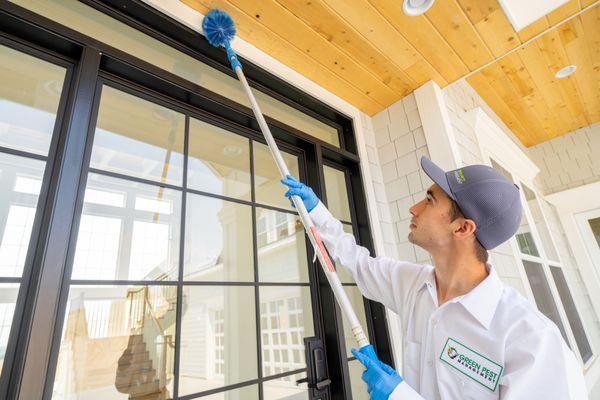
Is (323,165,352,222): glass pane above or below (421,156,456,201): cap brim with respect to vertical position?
above

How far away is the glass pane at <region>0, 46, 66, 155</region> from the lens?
3.32 ft

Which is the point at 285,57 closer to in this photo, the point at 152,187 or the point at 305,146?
the point at 305,146

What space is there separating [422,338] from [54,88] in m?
1.50

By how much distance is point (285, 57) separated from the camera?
1845mm

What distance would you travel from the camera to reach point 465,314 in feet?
3.03

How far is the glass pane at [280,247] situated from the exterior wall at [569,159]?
3876 mm

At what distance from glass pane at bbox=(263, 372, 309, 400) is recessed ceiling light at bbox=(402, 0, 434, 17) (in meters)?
1.87

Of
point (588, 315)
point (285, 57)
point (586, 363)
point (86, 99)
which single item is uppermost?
point (285, 57)

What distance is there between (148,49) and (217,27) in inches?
12.8

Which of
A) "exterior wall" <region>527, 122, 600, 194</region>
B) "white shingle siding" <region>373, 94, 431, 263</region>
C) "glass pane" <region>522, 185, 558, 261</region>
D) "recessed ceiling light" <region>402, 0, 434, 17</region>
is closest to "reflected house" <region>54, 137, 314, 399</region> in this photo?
"white shingle siding" <region>373, 94, 431, 263</region>

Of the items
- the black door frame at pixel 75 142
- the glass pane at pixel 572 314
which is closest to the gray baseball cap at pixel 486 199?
the black door frame at pixel 75 142

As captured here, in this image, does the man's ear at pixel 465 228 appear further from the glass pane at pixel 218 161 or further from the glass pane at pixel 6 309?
the glass pane at pixel 6 309

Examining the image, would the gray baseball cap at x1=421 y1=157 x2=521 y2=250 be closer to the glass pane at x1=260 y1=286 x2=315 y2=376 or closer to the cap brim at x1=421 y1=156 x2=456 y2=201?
A: the cap brim at x1=421 y1=156 x2=456 y2=201


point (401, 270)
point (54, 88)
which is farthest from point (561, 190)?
point (54, 88)
